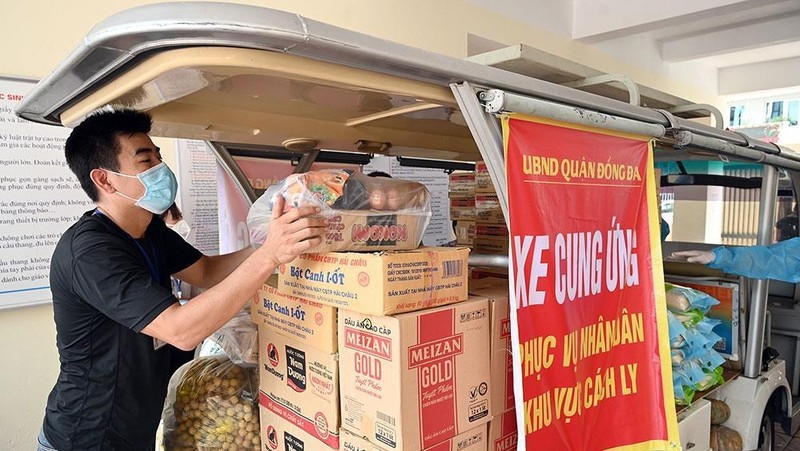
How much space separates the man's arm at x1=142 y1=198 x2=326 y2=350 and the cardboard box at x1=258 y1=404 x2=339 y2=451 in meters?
0.46

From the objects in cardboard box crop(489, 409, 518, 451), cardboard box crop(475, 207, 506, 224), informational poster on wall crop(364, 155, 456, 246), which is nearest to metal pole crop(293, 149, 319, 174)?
cardboard box crop(475, 207, 506, 224)

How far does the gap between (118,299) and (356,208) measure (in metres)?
0.68

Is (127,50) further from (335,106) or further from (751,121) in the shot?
(751,121)

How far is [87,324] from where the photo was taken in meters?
1.54

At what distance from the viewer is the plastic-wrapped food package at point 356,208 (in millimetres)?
1388

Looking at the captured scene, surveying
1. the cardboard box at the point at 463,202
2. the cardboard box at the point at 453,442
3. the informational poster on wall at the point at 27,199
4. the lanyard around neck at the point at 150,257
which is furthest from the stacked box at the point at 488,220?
the informational poster on wall at the point at 27,199

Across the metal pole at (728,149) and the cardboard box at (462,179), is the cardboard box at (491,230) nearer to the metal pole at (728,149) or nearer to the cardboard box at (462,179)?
the cardboard box at (462,179)

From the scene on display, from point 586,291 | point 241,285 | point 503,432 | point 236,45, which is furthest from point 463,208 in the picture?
point 236,45

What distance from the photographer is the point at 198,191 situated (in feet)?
11.3

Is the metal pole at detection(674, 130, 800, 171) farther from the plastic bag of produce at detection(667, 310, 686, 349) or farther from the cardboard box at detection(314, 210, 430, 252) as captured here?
Answer: the cardboard box at detection(314, 210, 430, 252)

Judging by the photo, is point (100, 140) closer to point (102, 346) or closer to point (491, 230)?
point (102, 346)

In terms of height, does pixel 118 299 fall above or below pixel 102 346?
above

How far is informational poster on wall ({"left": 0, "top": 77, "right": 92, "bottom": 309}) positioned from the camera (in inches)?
102

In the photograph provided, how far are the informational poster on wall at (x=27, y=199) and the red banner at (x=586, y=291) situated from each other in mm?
2589
